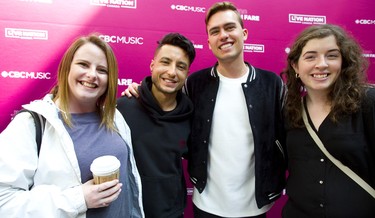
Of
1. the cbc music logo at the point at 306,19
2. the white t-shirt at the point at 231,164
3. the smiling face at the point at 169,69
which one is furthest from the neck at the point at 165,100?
the cbc music logo at the point at 306,19

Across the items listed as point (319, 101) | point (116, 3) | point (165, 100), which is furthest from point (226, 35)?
point (116, 3)

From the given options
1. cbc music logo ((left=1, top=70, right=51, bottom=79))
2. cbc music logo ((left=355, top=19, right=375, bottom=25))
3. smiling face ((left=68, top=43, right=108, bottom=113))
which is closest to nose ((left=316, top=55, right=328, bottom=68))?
smiling face ((left=68, top=43, right=108, bottom=113))

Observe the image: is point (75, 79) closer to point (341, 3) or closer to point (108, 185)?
point (108, 185)

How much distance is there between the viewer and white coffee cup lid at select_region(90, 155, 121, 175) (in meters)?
1.08

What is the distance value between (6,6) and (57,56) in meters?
0.53

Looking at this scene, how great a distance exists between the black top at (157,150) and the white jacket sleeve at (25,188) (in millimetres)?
490

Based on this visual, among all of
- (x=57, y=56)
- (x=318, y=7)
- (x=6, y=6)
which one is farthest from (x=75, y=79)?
(x=318, y=7)

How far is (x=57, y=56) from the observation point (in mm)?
2244

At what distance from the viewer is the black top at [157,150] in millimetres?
1513

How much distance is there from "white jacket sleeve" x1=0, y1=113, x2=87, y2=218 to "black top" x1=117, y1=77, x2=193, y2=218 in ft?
1.61

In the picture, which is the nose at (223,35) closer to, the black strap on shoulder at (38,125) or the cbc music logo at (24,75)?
the black strap on shoulder at (38,125)

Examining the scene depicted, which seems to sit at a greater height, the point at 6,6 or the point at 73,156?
the point at 6,6

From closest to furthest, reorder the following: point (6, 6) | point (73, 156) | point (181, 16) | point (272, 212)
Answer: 1. point (73, 156)
2. point (6, 6)
3. point (181, 16)
4. point (272, 212)

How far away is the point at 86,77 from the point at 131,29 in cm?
122
